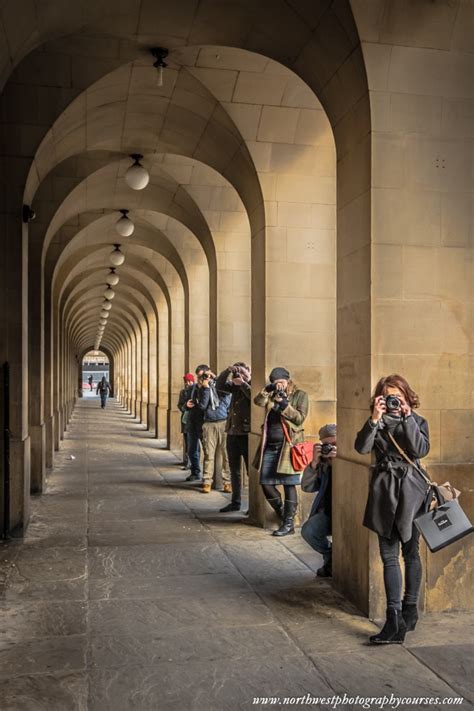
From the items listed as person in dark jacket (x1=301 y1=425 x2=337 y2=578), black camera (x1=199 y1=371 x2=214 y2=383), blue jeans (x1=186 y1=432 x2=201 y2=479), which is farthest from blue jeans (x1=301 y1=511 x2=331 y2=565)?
blue jeans (x1=186 y1=432 x2=201 y2=479)

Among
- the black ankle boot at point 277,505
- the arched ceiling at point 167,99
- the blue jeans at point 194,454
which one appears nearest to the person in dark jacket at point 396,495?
the arched ceiling at point 167,99

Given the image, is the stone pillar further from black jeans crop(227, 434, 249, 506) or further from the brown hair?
the brown hair

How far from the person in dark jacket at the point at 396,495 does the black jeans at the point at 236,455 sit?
452 cm

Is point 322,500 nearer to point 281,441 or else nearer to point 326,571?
point 326,571

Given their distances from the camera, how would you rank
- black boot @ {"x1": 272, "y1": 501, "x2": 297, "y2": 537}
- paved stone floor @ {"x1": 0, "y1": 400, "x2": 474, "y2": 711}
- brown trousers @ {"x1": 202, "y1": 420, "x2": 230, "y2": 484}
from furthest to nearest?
1. brown trousers @ {"x1": 202, "y1": 420, "x2": 230, "y2": 484}
2. black boot @ {"x1": 272, "y1": 501, "x2": 297, "y2": 537}
3. paved stone floor @ {"x1": 0, "y1": 400, "x2": 474, "y2": 711}

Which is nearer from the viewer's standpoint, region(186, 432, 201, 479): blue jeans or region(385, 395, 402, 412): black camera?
region(385, 395, 402, 412): black camera

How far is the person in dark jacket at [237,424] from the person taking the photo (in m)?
9.26

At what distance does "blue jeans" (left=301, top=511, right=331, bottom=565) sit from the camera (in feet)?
20.0

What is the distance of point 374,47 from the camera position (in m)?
5.45

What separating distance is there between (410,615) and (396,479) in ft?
3.04

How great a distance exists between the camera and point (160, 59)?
750cm

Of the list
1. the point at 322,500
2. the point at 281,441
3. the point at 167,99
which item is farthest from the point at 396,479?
the point at 167,99

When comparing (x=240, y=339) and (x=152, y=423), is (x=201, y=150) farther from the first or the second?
(x=152, y=423)

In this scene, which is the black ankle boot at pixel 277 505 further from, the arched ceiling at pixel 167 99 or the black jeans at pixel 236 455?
the arched ceiling at pixel 167 99
